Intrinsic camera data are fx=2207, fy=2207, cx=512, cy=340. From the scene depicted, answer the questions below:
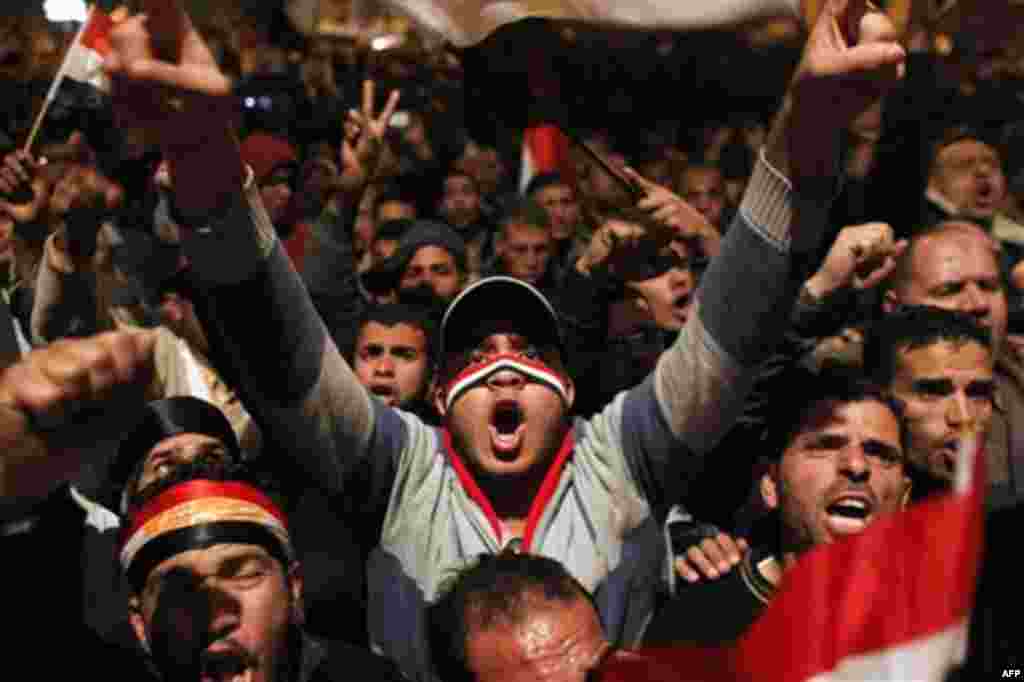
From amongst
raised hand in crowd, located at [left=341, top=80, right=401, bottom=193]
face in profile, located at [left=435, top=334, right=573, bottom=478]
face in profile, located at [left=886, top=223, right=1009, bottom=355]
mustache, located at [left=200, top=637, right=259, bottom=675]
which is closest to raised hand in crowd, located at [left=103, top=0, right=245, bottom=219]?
mustache, located at [left=200, top=637, right=259, bottom=675]

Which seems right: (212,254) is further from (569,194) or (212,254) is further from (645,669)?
(569,194)

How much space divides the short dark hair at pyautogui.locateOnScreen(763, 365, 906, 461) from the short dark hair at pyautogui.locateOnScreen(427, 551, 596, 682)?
1141 millimetres

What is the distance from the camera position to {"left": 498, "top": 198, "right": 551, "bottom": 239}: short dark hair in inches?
320

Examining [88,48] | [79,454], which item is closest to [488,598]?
[79,454]

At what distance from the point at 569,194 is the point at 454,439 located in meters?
4.89

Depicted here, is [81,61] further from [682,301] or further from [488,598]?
[488,598]

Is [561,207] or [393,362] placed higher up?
[393,362]

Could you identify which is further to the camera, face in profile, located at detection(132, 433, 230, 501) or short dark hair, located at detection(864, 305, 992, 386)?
short dark hair, located at detection(864, 305, 992, 386)

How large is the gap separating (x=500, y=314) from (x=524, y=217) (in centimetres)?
355

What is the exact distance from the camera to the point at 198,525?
12.8ft

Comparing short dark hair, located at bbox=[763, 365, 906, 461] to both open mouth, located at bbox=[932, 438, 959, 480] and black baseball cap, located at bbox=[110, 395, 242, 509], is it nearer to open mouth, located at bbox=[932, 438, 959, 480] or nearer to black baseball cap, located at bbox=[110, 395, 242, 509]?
open mouth, located at bbox=[932, 438, 959, 480]

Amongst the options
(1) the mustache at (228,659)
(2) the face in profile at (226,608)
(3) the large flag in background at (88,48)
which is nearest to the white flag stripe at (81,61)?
(3) the large flag in background at (88,48)

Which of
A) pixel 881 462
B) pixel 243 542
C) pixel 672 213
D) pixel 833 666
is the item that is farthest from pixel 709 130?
pixel 833 666

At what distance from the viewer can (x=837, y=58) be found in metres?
3.91
